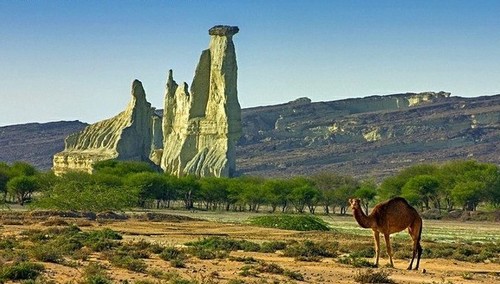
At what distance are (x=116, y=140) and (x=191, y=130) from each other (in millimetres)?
10526

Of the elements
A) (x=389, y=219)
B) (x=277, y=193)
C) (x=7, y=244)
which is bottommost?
(x=7, y=244)

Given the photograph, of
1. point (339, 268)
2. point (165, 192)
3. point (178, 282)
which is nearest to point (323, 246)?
point (339, 268)

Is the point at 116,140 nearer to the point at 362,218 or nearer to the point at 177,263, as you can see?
the point at 177,263

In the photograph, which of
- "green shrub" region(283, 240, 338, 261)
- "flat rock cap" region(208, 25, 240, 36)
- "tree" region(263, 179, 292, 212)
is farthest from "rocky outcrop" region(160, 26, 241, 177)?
"green shrub" region(283, 240, 338, 261)

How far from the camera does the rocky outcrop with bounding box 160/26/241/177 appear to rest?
131m

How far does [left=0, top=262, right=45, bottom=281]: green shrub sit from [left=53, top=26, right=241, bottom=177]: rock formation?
107 meters

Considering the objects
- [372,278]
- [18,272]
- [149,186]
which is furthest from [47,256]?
[149,186]

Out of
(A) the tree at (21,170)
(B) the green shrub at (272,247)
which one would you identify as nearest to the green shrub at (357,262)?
(B) the green shrub at (272,247)

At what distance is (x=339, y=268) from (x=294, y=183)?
76.9 m

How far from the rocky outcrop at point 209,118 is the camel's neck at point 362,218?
4131 inches

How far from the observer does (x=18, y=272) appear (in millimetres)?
19719

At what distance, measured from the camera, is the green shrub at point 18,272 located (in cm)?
1942

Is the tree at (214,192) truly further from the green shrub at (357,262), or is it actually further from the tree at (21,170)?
the green shrub at (357,262)

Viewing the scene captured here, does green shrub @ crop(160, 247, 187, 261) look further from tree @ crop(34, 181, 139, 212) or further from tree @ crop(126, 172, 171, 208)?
tree @ crop(126, 172, 171, 208)
